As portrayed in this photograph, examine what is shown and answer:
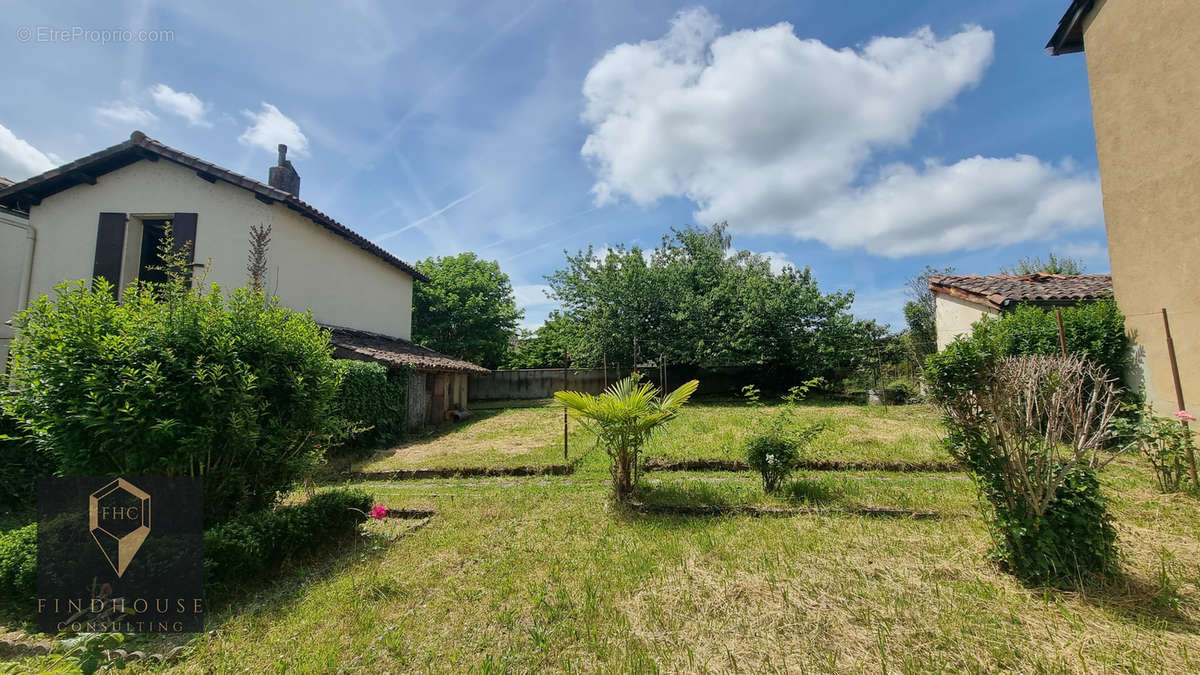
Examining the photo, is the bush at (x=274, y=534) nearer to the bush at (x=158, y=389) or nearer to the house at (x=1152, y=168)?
the bush at (x=158, y=389)

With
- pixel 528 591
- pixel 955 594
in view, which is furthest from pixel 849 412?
pixel 528 591

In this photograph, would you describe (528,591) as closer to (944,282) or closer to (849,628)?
(849,628)

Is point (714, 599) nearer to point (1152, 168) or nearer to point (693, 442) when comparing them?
point (693, 442)

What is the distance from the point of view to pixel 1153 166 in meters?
7.21

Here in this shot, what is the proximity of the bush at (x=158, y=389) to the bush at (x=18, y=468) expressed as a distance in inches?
126

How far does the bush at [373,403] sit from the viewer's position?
1020cm

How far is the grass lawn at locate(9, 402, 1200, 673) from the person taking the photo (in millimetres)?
2561

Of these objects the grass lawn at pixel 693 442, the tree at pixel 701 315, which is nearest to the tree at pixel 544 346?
the tree at pixel 701 315

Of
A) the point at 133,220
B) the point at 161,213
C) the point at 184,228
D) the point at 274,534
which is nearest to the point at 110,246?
the point at 133,220

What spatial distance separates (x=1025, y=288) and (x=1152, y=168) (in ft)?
18.7

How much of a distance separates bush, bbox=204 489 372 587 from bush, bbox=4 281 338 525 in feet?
1.93

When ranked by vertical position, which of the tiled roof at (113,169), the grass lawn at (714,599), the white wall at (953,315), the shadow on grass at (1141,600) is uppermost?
the tiled roof at (113,169)

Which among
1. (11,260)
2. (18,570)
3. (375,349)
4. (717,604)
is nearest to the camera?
(717,604)

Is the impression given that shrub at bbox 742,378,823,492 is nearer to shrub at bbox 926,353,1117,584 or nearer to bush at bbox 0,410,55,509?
shrub at bbox 926,353,1117,584
